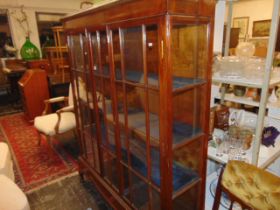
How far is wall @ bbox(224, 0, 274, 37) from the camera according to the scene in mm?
5352

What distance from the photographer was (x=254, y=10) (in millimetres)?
5609

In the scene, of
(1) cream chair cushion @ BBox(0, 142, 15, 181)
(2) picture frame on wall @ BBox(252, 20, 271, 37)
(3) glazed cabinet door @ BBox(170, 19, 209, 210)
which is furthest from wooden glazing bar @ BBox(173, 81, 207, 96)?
(2) picture frame on wall @ BBox(252, 20, 271, 37)

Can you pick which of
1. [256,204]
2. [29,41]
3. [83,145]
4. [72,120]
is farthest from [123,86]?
[29,41]

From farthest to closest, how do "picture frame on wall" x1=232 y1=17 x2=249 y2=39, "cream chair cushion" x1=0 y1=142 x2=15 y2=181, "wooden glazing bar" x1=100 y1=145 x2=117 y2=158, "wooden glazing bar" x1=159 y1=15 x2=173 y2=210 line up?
"picture frame on wall" x1=232 y1=17 x2=249 y2=39 < "cream chair cushion" x1=0 y1=142 x2=15 y2=181 < "wooden glazing bar" x1=100 y1=145 x2=117 y2=158 < "wooden glazing bar" x1=159 y1=15 x2=173 y2=210

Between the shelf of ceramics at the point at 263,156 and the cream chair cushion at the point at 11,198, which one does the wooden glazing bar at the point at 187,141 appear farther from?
the cream chair cushion at the point at 11,198

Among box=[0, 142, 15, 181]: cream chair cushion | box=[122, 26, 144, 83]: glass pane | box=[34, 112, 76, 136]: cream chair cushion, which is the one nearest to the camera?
box=[122, 26, 144, 83]: glass pane

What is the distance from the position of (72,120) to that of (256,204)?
2406mm

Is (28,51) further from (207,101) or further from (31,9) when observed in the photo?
(207,101)

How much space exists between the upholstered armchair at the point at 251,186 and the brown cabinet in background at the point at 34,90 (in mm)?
3587

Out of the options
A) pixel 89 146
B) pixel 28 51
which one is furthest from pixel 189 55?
pixel 28 51

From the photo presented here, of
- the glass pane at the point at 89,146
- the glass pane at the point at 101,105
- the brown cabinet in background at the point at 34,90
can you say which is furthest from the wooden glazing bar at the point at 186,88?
the brown cabinet in background at the point at 34,90

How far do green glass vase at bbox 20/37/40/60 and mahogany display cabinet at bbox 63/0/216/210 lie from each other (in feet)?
10.8

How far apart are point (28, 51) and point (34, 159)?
2.71 meters

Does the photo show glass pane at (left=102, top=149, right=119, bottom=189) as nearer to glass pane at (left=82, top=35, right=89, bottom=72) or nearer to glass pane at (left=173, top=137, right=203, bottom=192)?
glass pane at (left=173, top=137, right=203, bottom=192)
